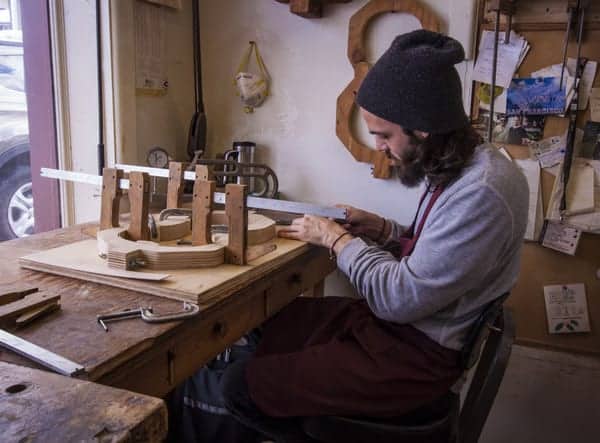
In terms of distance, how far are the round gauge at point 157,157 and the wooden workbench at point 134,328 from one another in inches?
28.1

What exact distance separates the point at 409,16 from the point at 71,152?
135 centimetres

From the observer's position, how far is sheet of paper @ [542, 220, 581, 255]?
1.90 meters

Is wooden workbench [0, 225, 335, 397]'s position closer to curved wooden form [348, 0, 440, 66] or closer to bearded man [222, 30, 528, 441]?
bearded man [222, 30, 528, 441]

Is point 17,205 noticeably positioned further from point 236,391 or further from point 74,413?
point 74,413

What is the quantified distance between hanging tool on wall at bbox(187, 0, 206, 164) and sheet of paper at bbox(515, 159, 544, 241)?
1.28 m

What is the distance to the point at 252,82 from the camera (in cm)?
228

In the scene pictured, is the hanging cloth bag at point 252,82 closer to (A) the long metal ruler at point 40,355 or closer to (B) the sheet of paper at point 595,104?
(B) the sheet of paper at point 595,104

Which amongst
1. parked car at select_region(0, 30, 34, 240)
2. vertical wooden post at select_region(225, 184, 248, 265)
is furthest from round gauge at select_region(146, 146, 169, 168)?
vertical wooden post at select_region(225, 184, 248, 265)

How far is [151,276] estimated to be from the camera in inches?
47.1

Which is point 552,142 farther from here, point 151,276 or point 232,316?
point 151,276

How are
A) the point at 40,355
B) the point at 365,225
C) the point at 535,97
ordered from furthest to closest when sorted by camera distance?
1. the point at 535,97
2. the point at 365,225
3. the point at 40,355

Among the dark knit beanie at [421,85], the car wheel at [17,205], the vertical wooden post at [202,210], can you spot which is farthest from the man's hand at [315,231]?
the car wheel at [17,205]

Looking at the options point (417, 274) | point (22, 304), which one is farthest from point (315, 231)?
point (22, 304)

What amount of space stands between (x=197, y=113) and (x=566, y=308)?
164 centimetres
